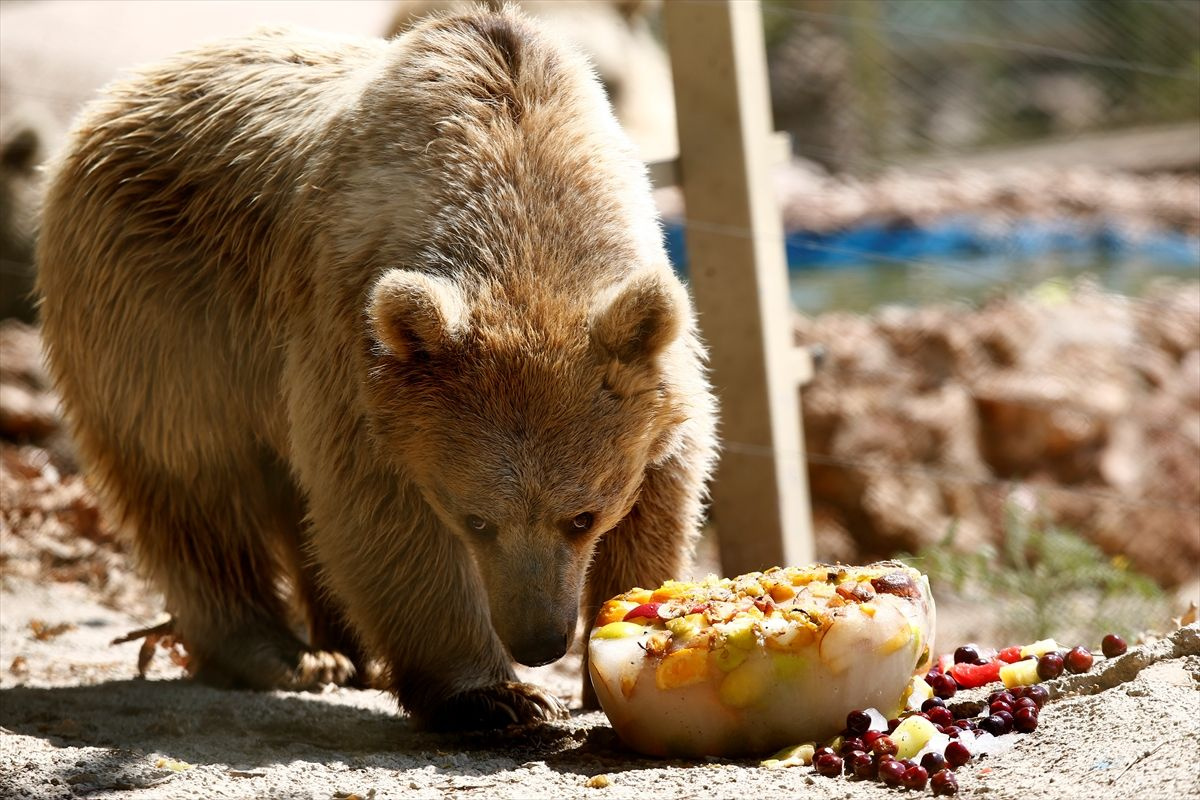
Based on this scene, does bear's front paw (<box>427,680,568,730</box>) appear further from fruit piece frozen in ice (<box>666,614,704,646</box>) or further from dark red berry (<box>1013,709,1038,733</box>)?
dark red berry (<box>1013,709,1038,733</box>)

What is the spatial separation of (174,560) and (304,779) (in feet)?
5.71

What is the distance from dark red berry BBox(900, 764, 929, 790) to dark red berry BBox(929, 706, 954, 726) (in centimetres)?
32

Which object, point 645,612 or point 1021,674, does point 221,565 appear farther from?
point 1021,674

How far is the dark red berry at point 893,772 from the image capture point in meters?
2.83

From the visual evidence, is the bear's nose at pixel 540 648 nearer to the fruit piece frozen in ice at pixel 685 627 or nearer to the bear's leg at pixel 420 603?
the fruit piece frozen in ice at pixel 685 627

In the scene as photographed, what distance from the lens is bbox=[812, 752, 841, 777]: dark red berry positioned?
9.61 feet

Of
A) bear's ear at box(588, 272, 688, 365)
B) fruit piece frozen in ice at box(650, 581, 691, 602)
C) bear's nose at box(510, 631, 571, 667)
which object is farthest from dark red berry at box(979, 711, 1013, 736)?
bear's ear at box(588, 272, 688, 365)

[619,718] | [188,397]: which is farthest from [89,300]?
[619,718]

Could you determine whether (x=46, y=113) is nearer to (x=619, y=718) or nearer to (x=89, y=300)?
(x=89, y=300)

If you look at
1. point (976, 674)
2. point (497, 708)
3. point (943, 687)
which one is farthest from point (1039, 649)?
point (497, 708)

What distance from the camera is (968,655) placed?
3660 mm

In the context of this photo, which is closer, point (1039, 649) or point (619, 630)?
point (619, 630)

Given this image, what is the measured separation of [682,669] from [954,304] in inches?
252

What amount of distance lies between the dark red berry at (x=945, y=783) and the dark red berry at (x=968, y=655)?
0.92 metres
